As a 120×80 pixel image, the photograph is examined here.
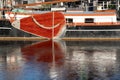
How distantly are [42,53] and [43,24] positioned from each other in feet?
38.3

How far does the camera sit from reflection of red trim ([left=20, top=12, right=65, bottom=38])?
1703 inches

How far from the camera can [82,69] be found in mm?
24312

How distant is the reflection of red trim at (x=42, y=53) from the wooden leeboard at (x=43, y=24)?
14.6 ft

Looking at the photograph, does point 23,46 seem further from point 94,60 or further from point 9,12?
point 94,60

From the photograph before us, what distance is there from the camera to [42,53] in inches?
1268

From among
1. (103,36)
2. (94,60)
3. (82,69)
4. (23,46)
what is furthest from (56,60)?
(103,36)

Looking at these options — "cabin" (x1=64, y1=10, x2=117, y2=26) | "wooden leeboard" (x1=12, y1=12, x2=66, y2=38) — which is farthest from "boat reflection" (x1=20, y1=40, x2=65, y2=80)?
"cabin" (x1=64, y1=10, x2=117, y2=26)

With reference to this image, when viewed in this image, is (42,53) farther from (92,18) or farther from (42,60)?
(92,18)

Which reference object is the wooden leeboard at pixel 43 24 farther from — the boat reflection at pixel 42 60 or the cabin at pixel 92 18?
the boat reflection at pixel 42 60

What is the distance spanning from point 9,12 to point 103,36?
8.50 metres

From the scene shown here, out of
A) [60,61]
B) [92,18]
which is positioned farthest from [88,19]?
[60,61]

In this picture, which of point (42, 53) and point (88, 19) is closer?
point (42, 53)

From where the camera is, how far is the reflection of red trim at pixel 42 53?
1134 inches

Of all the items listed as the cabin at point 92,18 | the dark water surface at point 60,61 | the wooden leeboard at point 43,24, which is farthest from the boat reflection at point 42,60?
the cabin at point 92,18
